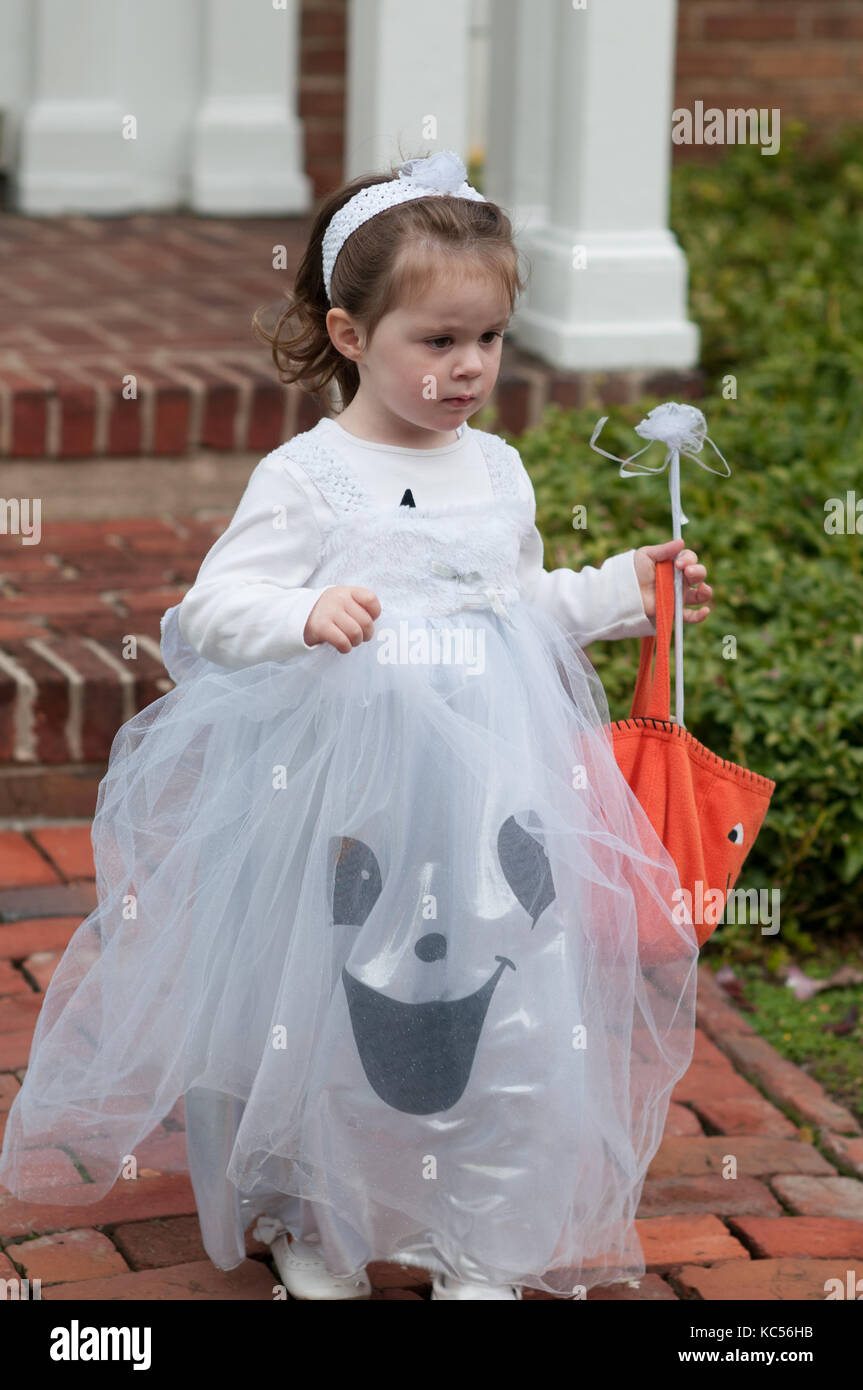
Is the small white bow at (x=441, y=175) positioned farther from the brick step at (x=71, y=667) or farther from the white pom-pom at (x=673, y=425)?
the brick step at (x=71, y=667)

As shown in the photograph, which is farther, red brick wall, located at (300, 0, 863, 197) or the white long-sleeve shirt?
red brick wall, located at (300, 0, 863, 197)

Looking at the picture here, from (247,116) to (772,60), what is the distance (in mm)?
2336

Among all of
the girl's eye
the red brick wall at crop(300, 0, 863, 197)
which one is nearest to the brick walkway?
the girl's eye

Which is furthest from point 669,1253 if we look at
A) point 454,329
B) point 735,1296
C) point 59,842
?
point 59,842

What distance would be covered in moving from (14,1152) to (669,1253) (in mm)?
906

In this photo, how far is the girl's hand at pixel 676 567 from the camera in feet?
7.52

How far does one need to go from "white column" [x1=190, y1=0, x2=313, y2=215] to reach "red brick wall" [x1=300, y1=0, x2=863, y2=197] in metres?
0.33

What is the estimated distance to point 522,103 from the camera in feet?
17.2

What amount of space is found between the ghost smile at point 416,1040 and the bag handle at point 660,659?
1.48 ft

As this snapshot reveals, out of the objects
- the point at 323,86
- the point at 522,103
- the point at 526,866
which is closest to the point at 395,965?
the point at 526,866

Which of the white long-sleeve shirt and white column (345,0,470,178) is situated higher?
white column (345,0,470,178)

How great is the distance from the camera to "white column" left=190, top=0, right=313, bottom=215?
6461 mm
